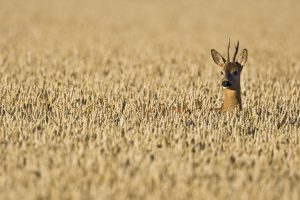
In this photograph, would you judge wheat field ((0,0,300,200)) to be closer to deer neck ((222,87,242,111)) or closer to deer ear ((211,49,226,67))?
deer neck ((222,87,242,111))

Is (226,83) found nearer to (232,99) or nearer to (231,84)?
(231,84)

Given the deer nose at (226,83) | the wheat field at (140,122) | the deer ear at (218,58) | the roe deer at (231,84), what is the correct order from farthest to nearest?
the deer ear at (218,58) → the roe deer at (231,84) → the deer nose at (226,83) → the wheat field at (140,122)

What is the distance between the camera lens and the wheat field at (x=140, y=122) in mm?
4898

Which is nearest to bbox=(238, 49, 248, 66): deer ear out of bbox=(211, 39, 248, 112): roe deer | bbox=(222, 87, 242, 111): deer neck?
bbox=(211, 39, 248, 112): roe deer

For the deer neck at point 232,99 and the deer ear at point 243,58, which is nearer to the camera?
the deer neck at point 232,99

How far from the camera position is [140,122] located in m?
7.06

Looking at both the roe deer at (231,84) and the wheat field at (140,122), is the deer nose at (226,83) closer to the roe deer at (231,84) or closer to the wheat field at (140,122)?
the roe deer at (231,84)

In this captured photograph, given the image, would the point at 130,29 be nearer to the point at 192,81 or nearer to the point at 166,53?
the point at 166,53

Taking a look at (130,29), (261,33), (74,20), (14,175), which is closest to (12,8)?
(74,20)

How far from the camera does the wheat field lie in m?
4.90

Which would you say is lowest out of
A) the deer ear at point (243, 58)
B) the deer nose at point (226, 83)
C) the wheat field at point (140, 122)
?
the wheat field at point (140, 122)

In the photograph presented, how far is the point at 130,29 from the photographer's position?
22.3m

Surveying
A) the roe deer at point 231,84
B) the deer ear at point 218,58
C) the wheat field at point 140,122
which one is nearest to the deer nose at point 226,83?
the roe deer at point 231,84

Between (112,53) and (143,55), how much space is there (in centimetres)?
89
